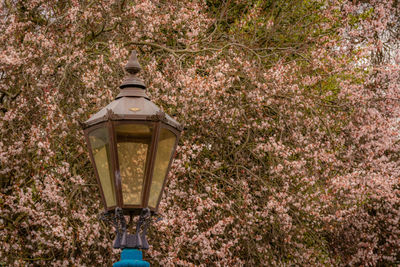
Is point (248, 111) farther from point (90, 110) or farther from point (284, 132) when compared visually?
point (90, 110)

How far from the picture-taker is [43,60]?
7938mm

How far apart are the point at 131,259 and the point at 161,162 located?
2.21 feet

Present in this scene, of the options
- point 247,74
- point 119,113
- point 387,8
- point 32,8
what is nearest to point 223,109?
point 247,74

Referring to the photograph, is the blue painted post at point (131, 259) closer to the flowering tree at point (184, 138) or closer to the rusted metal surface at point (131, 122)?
the rusted metal surface at point (131, 122)

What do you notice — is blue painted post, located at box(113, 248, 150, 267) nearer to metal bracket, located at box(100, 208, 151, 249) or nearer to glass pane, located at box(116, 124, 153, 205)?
metal bracket, located at box(100, 208, 151, 249)

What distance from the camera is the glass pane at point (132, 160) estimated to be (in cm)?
347

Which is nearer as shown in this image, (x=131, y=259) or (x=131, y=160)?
(x=131, y=259)

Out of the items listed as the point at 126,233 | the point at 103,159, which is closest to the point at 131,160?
the point at 103,159

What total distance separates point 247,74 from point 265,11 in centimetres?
466

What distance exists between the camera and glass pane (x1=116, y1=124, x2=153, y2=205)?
3469 millimetres

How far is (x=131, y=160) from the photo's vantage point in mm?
3498

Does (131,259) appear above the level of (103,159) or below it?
below

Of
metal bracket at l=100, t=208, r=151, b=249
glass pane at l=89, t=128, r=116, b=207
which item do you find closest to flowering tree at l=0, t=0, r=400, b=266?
glass pane at l=89, t=128, r=116, b=207

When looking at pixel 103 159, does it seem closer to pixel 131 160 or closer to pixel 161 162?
pixel 131 160
